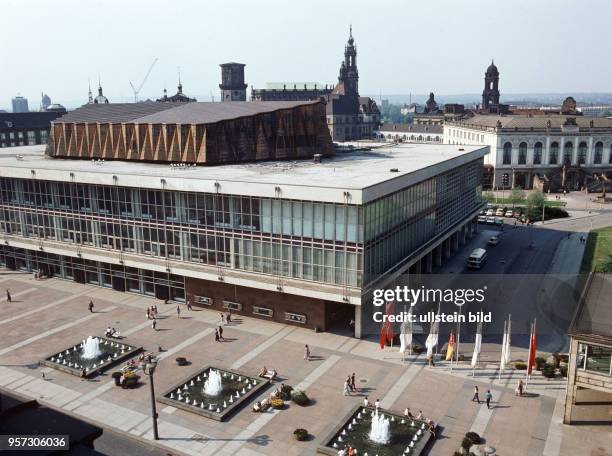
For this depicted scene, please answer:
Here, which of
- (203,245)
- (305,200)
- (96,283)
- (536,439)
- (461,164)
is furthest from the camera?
(461,164)

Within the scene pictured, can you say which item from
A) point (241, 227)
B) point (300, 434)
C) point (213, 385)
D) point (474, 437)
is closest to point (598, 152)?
point (241, 227)

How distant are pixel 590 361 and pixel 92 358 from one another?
134 ft

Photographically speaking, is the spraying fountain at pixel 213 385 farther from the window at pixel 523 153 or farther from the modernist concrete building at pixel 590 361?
the window at pixel 523 153

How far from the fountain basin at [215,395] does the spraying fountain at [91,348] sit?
10506mm

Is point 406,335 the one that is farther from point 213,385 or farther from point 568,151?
point 568,151

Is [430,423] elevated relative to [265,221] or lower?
lower

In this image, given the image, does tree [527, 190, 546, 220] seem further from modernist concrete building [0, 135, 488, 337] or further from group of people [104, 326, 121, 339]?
group of people [104, 326, 121, 339]

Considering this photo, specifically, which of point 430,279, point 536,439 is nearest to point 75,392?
point 536,439

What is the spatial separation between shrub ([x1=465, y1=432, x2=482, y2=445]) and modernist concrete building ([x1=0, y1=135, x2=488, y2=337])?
17.5 m

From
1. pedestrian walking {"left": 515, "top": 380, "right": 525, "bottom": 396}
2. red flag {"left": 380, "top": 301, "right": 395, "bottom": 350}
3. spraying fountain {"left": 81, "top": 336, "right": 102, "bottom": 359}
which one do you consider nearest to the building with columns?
red flag {"left": 380, "top": 301, "right": 395, "bottom": 350}

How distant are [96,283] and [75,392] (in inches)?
1134

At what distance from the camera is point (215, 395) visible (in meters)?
44.7

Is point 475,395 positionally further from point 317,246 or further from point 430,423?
point 317,246

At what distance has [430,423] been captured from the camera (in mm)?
39688
